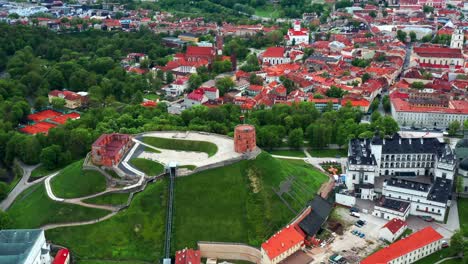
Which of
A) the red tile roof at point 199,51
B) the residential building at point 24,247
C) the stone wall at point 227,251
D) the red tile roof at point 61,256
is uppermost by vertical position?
the red tile roof at point 199,51

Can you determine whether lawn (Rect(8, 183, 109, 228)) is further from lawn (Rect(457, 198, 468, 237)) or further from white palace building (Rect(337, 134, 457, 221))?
lawn (Rect(457, 198, 468, 237))

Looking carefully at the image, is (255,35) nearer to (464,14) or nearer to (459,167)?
(464,14)

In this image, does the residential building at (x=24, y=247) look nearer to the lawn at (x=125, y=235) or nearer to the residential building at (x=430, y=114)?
the lawn at (x=125, y=235)

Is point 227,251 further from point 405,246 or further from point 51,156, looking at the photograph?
point 51,156

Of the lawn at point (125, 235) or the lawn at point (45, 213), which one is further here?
the lawn at point (45, 213)

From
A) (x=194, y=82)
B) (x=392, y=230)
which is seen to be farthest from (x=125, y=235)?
(x=194, y=82)

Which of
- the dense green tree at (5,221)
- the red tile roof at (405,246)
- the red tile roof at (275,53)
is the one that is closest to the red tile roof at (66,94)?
the dense green tree at (5,221)

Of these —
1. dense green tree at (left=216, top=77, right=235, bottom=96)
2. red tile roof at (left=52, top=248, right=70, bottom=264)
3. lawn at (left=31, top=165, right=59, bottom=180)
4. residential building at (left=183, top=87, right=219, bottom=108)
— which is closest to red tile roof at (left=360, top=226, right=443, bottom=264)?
red tile roof at (left=52, top=248, right=70, bottom=264)

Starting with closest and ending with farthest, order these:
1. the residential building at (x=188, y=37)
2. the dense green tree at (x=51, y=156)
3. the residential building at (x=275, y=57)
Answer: the dense green tree at (x=51, y=156)
the residential building at (x=275, y=57)
the residential building at (x=188, y=37)
